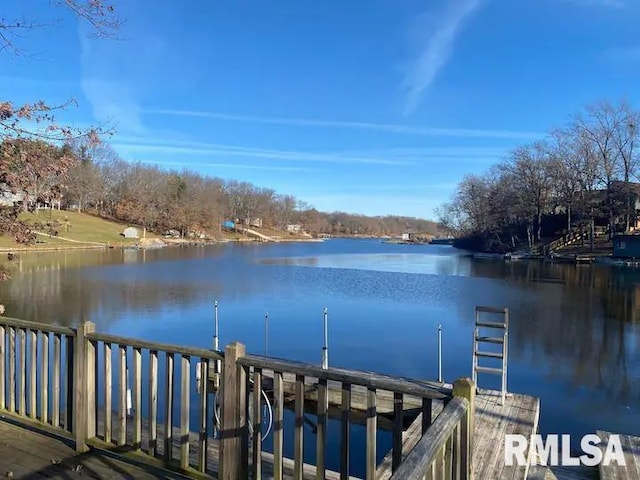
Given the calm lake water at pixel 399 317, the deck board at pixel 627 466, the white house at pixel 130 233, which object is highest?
the white house at pixel 130 233

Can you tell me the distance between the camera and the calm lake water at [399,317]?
9406mm

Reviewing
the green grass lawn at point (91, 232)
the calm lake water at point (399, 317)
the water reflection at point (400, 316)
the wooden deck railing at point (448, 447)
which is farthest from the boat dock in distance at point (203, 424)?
the green grass lawn at point (91, 232)

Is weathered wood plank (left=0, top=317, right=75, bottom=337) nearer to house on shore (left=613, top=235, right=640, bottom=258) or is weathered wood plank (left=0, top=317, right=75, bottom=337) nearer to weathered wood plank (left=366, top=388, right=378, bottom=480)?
weathered wood plank (left=366, top=388, right=378, bottom=480)

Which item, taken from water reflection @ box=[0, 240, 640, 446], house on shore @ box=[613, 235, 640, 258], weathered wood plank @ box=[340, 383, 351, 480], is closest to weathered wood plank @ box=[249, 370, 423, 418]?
water reflection @ box=[0, 240, 640, 446]

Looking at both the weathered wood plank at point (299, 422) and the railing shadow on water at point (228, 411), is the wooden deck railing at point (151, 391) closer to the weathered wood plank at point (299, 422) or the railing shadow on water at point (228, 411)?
the railing shadow on water at point (228, 411)

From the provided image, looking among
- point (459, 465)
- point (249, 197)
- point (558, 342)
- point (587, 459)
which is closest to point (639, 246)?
point (558, 342)

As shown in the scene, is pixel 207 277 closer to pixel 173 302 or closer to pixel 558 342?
pixel 173 302

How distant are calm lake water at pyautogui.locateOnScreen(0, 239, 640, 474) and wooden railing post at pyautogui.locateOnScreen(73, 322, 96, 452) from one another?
12.0ft

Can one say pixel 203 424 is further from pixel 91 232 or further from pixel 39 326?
pixel 91 232

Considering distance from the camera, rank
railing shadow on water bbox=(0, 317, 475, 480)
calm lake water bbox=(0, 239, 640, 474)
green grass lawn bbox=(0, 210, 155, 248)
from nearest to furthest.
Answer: railing shadow on water bbox=(0, 317, 475, 480)
calm lake water bbox=(0, 239, 640, 474)
green grass lawn bbox=(0, 210, 155, 248)

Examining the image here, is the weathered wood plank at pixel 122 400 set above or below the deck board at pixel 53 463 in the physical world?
above

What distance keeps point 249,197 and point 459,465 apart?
102 meters

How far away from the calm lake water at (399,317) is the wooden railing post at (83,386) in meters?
3.66

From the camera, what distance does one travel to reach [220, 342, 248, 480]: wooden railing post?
2.96 meters
